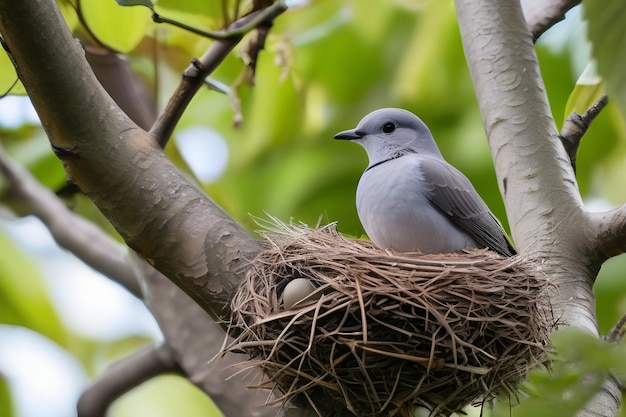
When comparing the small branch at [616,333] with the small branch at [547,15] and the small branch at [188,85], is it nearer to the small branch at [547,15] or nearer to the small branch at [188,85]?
the small branch at [547,15]

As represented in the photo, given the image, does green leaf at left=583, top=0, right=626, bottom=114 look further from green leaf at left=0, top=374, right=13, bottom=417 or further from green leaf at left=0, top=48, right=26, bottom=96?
green leaf at left=0, top=374, right=13, bottom=417

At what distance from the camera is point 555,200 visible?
2.04 metres

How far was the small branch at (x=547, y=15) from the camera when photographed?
2332mm

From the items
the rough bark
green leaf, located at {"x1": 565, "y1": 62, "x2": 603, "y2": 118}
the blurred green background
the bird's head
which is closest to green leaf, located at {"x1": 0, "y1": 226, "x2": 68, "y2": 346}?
the blurred green background

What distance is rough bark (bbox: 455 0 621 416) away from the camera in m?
1.90

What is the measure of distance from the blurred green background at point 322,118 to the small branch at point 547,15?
2.0 inches

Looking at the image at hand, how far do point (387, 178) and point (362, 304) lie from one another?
2.60 feet

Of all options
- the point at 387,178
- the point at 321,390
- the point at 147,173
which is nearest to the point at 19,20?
the point at 147,173

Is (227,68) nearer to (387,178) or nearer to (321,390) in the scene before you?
(387,178)

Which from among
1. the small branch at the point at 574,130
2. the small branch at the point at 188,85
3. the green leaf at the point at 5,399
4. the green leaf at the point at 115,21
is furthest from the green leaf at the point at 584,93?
the green leaf at the point at 5,399

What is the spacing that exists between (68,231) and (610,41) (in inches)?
87.1

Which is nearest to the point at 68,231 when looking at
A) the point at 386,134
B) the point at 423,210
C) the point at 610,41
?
the point at 386,134

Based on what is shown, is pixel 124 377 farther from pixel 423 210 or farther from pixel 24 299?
pixel 423 210

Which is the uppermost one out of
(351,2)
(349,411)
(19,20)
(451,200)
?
(351,2)
